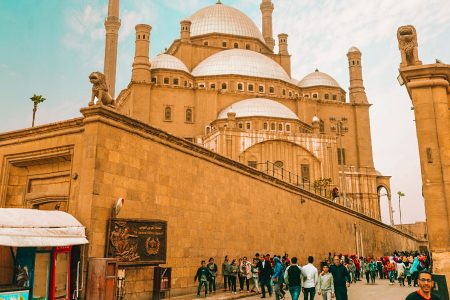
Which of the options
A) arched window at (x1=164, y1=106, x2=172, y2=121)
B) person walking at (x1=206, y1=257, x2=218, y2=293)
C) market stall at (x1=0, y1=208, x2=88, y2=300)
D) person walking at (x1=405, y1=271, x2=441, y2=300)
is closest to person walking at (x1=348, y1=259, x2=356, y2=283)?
person walking at (x1=206, y1=257, x2=218, y2=293)

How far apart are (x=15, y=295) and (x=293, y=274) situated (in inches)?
218

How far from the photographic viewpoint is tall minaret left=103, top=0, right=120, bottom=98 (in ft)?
142

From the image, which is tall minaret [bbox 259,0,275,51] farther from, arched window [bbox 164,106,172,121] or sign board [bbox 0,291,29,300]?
sign board [bbox 0,291,29,300]

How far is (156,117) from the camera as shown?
139 ft

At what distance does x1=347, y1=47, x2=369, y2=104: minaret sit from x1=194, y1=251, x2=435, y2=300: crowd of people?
1265 inches

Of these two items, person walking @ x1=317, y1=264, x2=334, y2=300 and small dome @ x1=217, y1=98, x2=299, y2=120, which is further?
small dome @ x1=217, y1=98, x2=299, y2=120

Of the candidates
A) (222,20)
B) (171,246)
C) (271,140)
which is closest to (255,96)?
(271,140)

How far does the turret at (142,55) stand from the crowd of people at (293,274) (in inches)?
1113

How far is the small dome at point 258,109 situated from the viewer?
40.2 meters

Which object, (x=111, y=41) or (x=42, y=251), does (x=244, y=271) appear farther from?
(x=111, y=41)

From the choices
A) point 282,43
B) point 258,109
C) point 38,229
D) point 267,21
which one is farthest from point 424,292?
point 267,21

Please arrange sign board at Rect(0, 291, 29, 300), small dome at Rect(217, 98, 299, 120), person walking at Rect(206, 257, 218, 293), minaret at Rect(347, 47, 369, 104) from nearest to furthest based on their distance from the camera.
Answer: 1. sign board at Rect(0, 291, 29, 300)
2. person walking at Rect(206, 257, 218, 293)
3. small dome at Rect(217, 98, 299, 120)
4. minaret at Rect(347, 47, 369, 104)

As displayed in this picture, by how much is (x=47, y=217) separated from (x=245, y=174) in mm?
8908

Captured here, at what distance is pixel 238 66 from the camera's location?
46875 mm
